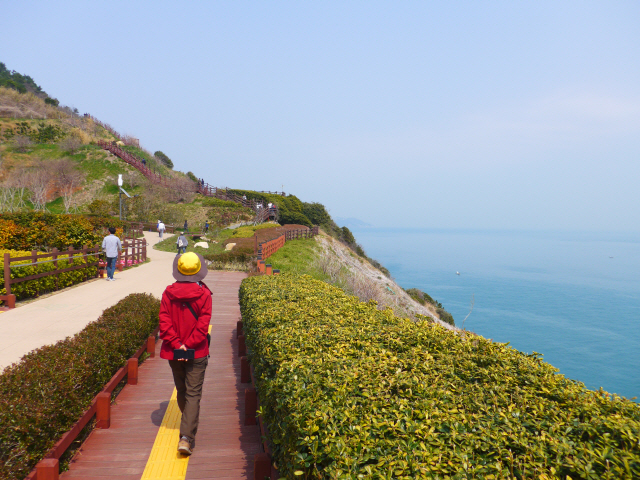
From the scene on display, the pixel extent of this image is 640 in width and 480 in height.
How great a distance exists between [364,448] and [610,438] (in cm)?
122

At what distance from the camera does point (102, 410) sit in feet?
14.4

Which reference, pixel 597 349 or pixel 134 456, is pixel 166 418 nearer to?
pixel 134 456

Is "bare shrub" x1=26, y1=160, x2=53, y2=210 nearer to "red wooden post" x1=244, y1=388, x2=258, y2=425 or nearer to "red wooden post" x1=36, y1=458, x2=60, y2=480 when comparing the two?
"red wooden post" x1=244, y1=388, x2=258, y2=425

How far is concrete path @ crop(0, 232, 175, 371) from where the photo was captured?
6.88 metres

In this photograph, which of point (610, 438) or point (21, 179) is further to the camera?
point (21, 179)

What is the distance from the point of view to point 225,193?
4675cm

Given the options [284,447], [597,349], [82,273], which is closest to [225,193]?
[82,273]

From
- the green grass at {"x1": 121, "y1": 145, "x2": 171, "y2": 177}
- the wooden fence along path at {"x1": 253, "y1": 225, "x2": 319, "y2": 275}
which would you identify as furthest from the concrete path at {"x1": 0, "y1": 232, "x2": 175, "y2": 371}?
the green grass at {"x1": 121, "y1": 145, "x2": 171, "y2": 177}

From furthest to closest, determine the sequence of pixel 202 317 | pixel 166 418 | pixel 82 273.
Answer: pixel 82 273, pixel 166 418, pixel 202 317

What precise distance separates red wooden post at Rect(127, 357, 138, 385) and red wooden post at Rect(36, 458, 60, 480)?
7.88ft

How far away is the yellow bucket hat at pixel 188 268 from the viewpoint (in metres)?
3.85

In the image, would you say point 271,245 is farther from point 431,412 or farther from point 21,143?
point 21,143

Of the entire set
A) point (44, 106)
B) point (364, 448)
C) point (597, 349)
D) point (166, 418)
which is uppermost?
point (44, 106)

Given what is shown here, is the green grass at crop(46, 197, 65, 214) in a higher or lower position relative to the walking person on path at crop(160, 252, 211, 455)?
higher
